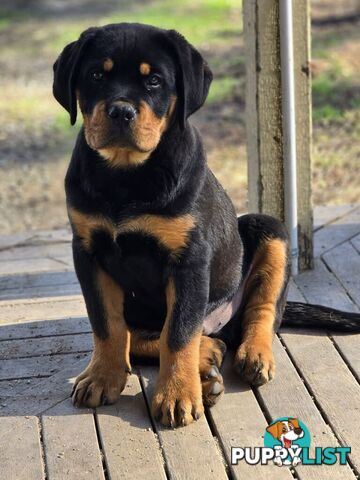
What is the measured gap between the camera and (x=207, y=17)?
490 inches

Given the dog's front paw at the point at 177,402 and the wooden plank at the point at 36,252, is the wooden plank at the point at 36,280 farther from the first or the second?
the dog's front paw at the point at 177,402

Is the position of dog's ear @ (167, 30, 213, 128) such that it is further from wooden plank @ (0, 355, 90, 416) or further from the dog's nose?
wooden plank @ (0, 355, 90, 416)

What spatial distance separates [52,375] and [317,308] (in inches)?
44.1

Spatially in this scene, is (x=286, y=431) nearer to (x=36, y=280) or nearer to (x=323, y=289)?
(x=323, y=289)

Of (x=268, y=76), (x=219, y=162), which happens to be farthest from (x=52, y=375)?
(x=219, y=162)

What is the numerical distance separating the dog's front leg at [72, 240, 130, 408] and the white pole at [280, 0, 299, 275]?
4.32ft

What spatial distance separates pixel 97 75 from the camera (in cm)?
338

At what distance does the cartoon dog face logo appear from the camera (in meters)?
3.24

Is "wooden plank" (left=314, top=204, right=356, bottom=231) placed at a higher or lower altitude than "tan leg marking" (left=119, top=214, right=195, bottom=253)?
lower

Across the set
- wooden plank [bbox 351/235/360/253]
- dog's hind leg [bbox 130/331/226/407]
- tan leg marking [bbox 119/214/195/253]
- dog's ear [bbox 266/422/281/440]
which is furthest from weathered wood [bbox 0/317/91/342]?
wooden plank [bbox 351/235/360/253]

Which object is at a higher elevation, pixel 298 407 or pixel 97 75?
pixel 97 75

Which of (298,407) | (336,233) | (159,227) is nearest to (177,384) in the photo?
(298,407)

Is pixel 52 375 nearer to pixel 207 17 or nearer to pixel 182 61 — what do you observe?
pixel 182 61

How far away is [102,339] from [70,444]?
0.44 metres
